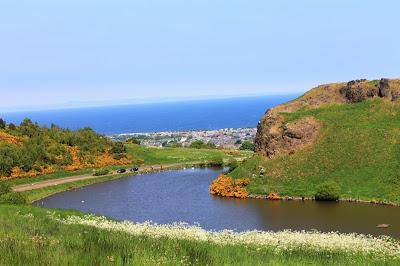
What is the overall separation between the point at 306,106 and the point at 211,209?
40.1 m

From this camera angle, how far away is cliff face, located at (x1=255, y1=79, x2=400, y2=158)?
300ft

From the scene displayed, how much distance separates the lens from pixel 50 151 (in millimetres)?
120750

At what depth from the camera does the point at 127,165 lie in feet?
426

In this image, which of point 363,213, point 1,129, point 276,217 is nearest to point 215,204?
point 276,217

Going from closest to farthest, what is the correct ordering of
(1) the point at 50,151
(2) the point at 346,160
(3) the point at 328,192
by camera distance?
(3) the point at 328,192, (2) the point at 346,160, (1) the point at 50,151

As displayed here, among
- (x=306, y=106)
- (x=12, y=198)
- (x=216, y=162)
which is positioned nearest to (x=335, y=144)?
(x=306, y=106)

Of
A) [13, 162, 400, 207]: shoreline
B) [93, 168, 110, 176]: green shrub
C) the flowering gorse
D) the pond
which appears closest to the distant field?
[13, 162, 400, 207]: shoreline

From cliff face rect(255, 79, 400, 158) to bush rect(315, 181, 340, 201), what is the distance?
15.9 metres

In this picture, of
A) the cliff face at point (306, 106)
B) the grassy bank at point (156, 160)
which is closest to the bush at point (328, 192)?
the cliff face at point (306, 106)

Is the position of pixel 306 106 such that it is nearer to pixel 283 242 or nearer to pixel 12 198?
pixel 12 198

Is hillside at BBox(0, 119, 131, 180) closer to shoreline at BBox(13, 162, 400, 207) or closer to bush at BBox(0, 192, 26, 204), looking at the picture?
shoreline at BBox(13, 162, 400, 207)

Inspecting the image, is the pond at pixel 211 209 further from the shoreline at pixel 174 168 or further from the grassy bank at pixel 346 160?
the grassy bank at pixel 346 160

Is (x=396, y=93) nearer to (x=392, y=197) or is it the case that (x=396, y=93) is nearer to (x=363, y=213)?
(x=392, y=197)

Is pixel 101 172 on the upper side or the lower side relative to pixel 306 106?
lower
